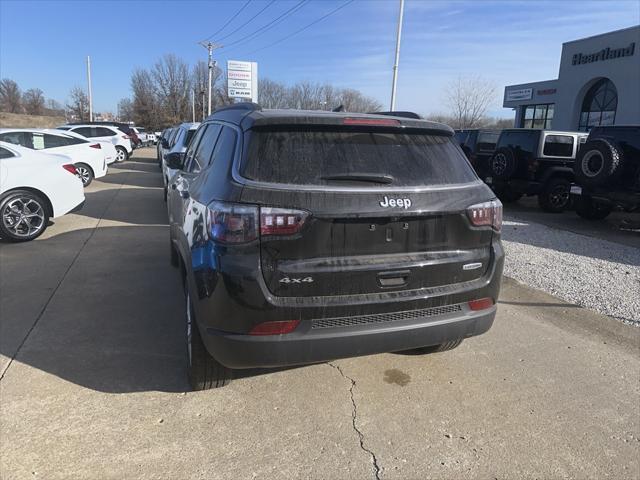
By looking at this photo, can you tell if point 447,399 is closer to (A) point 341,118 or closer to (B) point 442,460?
(B) point 442,460

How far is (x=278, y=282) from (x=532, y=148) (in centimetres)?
1107

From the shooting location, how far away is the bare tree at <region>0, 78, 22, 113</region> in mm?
89062

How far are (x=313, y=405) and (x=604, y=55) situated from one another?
1046 inches

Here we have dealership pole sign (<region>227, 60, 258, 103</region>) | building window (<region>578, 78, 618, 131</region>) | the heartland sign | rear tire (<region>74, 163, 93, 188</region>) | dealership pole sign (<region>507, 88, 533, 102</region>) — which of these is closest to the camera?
rear tire (<region>74, 163, 93, 188</region>)

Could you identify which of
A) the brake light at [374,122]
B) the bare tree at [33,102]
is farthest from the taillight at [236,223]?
the bare tree at [33,102]

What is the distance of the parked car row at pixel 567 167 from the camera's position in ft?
29.2

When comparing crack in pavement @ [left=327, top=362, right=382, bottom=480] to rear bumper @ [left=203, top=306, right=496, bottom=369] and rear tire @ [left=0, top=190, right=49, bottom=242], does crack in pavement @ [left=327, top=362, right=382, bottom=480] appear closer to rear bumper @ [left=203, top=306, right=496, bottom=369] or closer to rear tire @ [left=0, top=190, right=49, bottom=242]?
rear bumper @ [left=203, top=306, right=496, bottom=369]

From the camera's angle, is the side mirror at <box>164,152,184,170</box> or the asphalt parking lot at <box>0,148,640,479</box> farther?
the side mirror at <box>164,152,184,170</box>

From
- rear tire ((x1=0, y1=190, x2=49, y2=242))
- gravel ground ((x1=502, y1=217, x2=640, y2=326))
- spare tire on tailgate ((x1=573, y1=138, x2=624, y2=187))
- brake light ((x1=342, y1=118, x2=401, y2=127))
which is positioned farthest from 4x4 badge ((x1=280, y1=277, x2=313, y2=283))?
spare tire on tailgate ((x1=573, y1=138, x2=624, y2=187))

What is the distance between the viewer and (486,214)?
2898 millimetres

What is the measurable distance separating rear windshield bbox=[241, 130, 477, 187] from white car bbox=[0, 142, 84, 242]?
5.86m

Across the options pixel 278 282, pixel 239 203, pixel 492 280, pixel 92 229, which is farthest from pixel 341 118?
pixel 92 229

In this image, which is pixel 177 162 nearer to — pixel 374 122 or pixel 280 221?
pixel 374 122

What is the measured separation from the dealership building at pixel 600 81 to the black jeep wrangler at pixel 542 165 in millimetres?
13044
